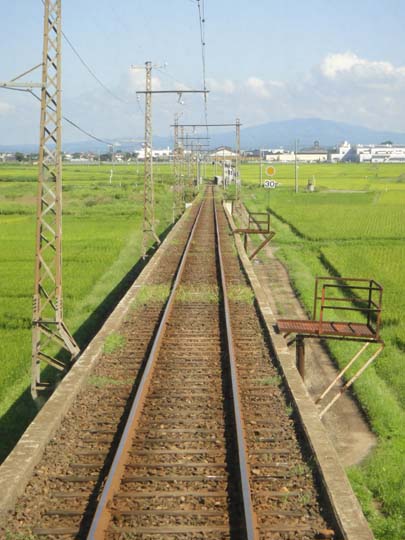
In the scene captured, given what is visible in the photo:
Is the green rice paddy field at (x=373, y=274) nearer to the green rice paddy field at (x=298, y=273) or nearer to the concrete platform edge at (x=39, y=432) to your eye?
the green rice paddy field at (x=298, y=273)

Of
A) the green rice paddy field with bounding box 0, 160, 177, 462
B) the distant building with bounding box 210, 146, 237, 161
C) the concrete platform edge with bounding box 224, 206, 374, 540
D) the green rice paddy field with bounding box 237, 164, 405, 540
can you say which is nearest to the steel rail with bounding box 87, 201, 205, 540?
the concrete platform edge with bounding box 224, 206, 374, 540

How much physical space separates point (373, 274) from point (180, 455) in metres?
16.5

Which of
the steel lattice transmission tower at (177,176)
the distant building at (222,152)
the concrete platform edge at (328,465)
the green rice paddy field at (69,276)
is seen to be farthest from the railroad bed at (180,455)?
the distant building at (222,152)

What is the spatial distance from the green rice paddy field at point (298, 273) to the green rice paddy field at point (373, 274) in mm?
21

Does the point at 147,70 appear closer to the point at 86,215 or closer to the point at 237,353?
the point at 237,353

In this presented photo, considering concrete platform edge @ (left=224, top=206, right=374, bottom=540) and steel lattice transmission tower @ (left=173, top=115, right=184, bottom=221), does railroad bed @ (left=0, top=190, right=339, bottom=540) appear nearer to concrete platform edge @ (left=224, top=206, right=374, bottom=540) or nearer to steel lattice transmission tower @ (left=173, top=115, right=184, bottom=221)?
concrete platform edge @ (left=224, top=206, right=374, bottom=540)

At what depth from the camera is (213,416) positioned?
809 cm

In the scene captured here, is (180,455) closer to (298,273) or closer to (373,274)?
(373,274)

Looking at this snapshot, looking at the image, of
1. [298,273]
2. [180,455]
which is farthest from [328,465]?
[298,273]

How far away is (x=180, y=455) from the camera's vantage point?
696cm

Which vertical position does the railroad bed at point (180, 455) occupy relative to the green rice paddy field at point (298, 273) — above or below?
above

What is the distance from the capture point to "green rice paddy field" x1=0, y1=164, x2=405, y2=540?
28.1 ft

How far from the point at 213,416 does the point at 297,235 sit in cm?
2802

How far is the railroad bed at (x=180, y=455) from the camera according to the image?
18.5 ft
